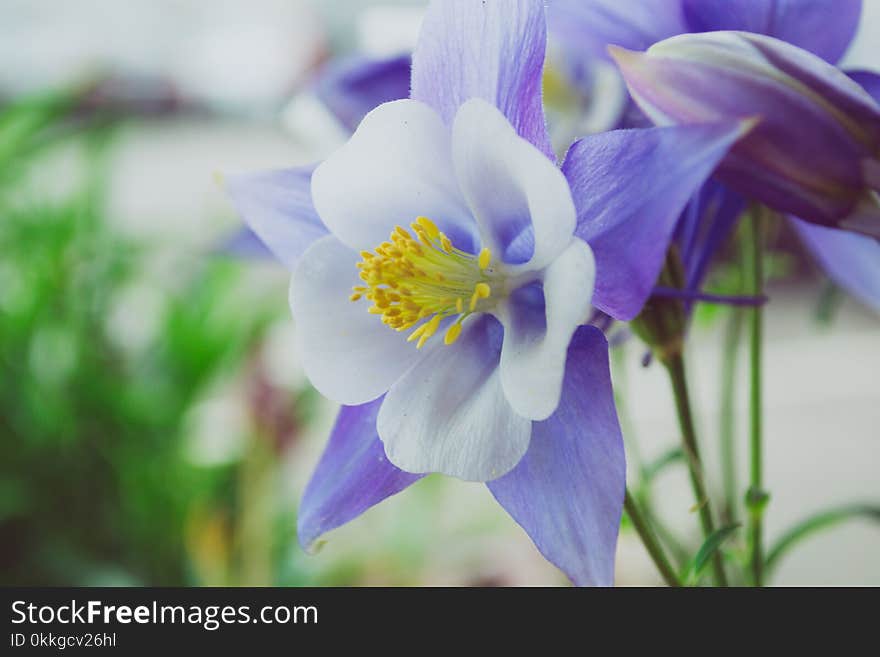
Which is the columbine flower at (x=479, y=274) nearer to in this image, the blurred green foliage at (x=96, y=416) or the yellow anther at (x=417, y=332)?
the yellow anther at (x=417, y=332)

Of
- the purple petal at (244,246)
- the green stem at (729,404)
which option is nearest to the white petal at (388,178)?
the purple petal at (244,246)

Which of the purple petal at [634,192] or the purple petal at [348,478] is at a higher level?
the purple petal at [634,192]

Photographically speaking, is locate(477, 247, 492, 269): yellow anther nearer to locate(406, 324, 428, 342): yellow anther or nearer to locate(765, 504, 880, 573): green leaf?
locate(406, 324, 428, 342): yellow anther

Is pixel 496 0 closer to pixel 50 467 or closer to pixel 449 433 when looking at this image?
pixel 449 433

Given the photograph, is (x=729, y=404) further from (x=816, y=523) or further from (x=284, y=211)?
(x=284, y=211)

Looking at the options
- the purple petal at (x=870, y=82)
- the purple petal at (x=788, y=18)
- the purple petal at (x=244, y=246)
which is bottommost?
the purple petal at (x=870, y=82)

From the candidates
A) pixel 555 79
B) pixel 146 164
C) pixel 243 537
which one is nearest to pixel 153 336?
pixel 243 537

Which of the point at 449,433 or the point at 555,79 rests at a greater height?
the point at 555,79
